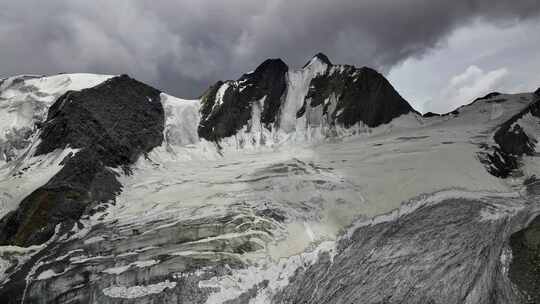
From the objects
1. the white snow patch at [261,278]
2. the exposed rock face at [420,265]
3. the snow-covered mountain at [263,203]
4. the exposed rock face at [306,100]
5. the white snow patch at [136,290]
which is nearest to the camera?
the exposed rock face at [420,265]

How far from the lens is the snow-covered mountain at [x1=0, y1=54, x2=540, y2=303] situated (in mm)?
22938

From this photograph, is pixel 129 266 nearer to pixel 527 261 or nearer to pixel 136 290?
pixel 136 290

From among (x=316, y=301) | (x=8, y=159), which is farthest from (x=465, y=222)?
(x=8, y=159)

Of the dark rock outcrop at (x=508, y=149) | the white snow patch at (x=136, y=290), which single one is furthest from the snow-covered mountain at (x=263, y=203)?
the dark rock outcrop at (x=508, y=149)

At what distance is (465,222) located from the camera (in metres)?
26.3

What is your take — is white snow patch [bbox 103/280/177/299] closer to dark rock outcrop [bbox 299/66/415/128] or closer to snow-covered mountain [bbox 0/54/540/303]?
snow-covered mountain [bbox 0/54/540/303]

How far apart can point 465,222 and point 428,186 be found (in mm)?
4140

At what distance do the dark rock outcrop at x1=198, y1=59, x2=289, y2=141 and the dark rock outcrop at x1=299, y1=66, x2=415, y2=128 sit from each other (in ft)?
13.0

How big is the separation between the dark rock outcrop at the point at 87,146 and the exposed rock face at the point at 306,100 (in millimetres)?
6065

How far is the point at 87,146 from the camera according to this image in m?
34.5

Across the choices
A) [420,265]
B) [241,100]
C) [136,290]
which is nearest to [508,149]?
[420,265]

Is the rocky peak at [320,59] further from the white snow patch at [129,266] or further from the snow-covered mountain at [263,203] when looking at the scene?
the white snow patch at [129,266]

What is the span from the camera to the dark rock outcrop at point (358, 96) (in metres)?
47.6

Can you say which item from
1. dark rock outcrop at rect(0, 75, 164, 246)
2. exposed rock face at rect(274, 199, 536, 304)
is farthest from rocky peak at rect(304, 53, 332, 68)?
exposed rock face at rect(274, 199, 536, 304)
